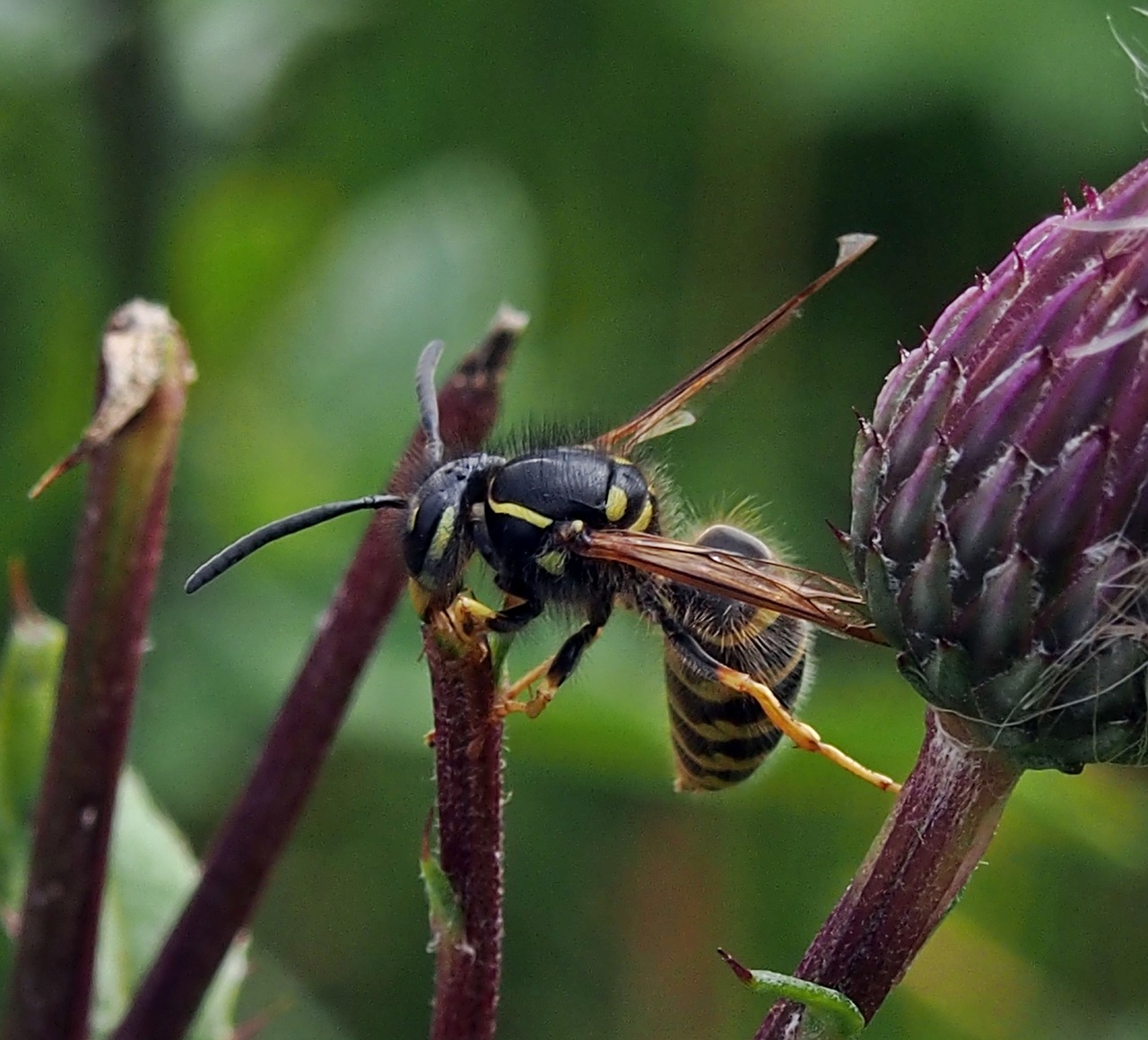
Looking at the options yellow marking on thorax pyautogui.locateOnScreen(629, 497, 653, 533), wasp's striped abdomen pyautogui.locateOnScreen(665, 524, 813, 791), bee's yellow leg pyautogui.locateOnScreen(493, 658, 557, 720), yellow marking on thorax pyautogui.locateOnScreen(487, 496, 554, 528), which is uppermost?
yellow marking on thorax pyautogui.locateOnScreen(487, 496, 554, 528)

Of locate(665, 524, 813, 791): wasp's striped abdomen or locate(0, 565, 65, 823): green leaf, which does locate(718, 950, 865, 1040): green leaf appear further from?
locate(0, 565, 65, 823): green leaf

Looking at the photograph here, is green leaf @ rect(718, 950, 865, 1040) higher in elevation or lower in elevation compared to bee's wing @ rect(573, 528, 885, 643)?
lower

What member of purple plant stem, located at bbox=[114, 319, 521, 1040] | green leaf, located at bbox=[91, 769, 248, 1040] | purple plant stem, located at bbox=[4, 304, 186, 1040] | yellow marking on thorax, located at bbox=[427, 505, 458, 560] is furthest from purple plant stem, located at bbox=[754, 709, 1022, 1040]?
green leaf, located at bbox=[91, 769, 248, 1040]

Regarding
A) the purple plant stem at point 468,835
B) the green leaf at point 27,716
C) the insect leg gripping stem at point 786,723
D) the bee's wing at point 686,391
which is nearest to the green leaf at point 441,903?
the purple plant stem at point 468,835

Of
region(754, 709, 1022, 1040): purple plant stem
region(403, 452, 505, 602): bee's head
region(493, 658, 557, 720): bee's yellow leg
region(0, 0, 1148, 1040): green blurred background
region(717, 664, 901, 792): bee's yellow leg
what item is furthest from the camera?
region(0, 0, 1148, 1040): green blurred background

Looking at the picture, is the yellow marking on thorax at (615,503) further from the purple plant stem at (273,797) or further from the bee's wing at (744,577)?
the purple plant stem at (273,797)

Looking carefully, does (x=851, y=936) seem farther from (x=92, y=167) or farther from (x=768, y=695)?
(x=92, y=167)

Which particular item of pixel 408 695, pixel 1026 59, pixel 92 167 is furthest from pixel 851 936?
pixel 1026 59
